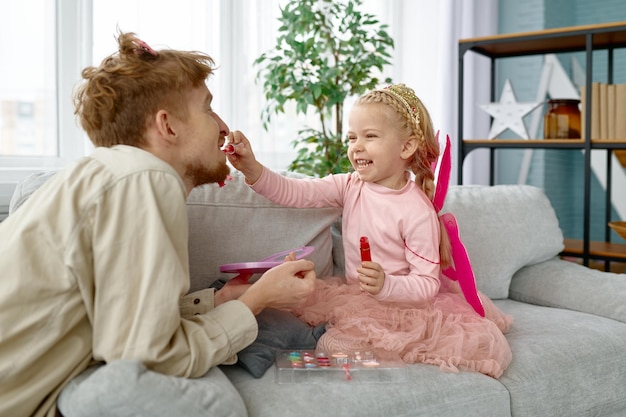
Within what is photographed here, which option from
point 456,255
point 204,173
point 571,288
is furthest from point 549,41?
point 204,173

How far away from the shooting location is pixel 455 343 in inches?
66.4

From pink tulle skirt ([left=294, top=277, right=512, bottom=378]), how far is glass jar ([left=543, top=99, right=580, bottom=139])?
171cm

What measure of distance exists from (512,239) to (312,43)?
4.38 feet

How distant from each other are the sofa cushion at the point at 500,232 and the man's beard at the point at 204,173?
39.3 inches

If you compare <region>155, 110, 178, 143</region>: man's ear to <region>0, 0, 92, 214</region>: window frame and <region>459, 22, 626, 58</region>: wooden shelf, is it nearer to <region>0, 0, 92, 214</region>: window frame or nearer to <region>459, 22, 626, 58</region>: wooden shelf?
<region>0, 0, 92, 214</region>: window frame

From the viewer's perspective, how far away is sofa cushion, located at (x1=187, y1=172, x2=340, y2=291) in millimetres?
1891

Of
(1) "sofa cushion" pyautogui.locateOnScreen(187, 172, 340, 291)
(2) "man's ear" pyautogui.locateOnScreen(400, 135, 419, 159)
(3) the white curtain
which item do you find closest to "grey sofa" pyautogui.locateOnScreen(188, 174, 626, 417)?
(1) "sofa cushion" pyautogui.locateOnScreen(187, 172, 340, 291)

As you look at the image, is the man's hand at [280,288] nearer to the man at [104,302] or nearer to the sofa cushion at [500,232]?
the man at [104,302]

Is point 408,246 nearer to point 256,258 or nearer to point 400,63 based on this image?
point 256,258

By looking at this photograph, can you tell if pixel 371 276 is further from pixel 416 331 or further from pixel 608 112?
pixel 608 112

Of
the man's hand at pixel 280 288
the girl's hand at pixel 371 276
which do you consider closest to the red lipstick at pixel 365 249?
the girl's hand at pixel 371 276

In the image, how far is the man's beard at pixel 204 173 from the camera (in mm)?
1537

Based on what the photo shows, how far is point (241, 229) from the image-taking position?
1958 mm

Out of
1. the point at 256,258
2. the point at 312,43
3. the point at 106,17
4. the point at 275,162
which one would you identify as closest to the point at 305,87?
the point at 312,43
